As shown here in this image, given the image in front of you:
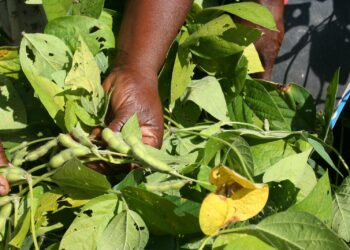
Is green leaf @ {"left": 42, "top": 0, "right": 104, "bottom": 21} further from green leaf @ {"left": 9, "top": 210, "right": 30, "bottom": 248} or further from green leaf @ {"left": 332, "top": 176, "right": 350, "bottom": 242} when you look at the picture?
green leaf @ {"left": 332, "top": 176, "right": 350, "bottom": 242}

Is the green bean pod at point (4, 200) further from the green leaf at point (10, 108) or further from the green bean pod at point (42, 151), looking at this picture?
the green leaf at point (10, 108)

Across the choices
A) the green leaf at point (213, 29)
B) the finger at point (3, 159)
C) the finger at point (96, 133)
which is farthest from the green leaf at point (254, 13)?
the finger at point (3, 159)

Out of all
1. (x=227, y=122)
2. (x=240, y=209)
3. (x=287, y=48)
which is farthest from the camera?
(x=287, y=48)

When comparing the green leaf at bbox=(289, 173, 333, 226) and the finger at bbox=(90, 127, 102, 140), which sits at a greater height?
the finger at bbox=(90, 127, 102, 140)

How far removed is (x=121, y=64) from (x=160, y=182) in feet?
0.74

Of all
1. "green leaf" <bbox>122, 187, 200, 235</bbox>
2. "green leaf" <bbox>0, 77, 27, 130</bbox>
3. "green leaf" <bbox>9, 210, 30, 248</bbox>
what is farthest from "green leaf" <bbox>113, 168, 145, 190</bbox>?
"green leaf" <bbox>0, 77, 27, 130</bbox>

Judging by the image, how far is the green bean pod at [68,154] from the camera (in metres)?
0.71

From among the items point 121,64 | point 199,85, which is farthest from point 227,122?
point 121,64

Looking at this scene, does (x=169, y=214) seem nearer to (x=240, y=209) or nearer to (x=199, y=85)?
(x=240, y=209)

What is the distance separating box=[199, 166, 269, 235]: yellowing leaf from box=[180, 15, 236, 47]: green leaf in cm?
30

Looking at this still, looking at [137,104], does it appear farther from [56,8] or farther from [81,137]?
[56,8]

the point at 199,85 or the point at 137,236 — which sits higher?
the point at 199,85

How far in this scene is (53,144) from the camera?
0.75 m

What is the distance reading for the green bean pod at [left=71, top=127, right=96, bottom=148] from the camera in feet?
2.39
